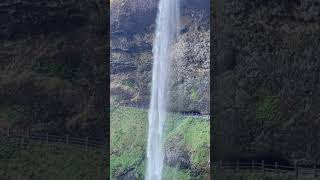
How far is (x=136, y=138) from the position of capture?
884cm

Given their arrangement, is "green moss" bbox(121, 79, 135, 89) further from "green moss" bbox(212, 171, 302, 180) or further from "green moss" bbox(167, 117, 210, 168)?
"green moss" bbox(212, 171, 302, 180)

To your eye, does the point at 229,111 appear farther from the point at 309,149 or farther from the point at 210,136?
the point at 309,149

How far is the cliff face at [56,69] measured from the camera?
909cm

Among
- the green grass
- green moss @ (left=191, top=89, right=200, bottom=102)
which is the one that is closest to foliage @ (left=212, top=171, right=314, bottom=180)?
the green grass

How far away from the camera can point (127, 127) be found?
8758mm

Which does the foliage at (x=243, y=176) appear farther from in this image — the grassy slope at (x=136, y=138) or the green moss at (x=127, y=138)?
the green moss at (x=127, y=138)

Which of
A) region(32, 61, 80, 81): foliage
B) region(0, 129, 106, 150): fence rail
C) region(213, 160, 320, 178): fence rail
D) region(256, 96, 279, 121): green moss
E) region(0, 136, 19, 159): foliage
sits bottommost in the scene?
region(213, 160, 320, 178): fence rail

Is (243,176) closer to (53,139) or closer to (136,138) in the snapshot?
(136,138)

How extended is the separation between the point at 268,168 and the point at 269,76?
4.83ft

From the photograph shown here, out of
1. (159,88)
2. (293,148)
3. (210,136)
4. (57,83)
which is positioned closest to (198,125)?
(210,136)

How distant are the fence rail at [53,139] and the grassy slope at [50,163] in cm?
8

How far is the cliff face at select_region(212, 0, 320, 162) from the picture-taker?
868 centimetres

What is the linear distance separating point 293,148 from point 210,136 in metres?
1.32

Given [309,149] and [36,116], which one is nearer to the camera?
[309,149]
